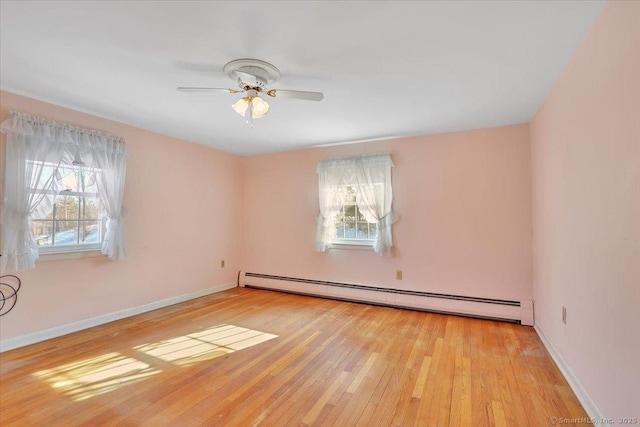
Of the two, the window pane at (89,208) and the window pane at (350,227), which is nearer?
the window pane at (89,208)

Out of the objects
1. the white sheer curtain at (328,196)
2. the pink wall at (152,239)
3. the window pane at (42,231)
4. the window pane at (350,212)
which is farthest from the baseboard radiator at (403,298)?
the window pane at (42,231)

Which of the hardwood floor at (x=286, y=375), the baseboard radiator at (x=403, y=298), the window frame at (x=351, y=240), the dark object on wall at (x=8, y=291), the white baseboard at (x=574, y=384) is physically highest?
the window frame at (x=351, y=240)

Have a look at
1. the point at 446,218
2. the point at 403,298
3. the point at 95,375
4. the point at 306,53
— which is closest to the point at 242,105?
the point at 306,53

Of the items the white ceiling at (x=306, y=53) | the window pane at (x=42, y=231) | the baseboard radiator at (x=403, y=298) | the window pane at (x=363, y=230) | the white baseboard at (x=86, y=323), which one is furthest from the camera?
the window pane at (x=363, y=230)

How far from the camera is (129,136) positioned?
3.48m

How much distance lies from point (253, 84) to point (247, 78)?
91 millimetres

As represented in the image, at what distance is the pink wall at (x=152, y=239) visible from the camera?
9.09 feet

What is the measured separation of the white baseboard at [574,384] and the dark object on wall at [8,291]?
14.7 ft

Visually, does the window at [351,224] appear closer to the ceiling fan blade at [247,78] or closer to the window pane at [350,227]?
the window pane at [350,227]

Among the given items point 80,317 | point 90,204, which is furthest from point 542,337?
point 90,204

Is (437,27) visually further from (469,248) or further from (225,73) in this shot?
(469,248)

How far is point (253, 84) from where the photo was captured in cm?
218

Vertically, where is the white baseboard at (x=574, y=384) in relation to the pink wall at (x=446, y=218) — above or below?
below

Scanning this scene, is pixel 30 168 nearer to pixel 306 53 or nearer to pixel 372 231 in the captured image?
pixel 306 53
